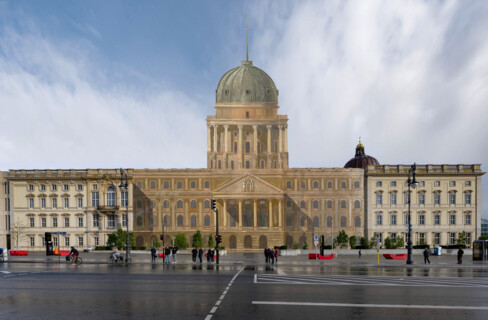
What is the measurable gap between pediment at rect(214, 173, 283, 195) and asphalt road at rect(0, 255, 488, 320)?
2647 inches

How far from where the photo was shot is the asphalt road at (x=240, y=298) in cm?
1991

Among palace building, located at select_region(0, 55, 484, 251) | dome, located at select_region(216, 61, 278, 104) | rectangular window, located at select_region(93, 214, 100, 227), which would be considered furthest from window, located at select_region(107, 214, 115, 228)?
dome, located at select_region(216, 61, 278, 104)

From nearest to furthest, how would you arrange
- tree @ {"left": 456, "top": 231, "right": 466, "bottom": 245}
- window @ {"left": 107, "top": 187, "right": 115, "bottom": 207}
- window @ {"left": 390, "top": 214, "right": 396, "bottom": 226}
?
tree @ {"left": 456, "top": 231, "right": 466, "bottom": 245}, window @ {"left": 107, "top": 187, "right": 115, "bottom": 207}, window @ {"left": 390, "top": 214, "right": 396, "bottom": 226}

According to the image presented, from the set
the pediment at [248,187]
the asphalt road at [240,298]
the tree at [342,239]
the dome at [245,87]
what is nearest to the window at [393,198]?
the tree at [342,239]

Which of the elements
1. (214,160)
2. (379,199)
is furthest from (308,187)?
(214,160)

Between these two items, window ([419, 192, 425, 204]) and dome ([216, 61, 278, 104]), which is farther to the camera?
dome ([216, 61, 278, 104])

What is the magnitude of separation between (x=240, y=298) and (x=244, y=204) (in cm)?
7994

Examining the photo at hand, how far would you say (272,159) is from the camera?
373ft

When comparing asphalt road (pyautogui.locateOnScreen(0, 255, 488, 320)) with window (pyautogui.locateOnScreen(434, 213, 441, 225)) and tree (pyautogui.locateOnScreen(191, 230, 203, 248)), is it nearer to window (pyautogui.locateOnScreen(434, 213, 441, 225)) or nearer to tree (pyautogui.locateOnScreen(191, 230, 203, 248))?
tree (pyautogui.locateOnScreen(191, 230, 203, 248))

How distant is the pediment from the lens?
101500mm

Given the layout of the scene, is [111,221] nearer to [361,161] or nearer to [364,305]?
[361,161]

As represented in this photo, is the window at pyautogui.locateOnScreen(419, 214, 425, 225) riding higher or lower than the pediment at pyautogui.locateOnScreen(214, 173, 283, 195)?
lower

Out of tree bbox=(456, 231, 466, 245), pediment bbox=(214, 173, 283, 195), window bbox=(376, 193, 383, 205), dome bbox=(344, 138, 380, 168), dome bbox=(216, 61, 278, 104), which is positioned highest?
dome bbox=(216, 61, 278, 104)

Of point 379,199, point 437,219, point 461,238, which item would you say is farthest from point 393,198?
point 461,238
